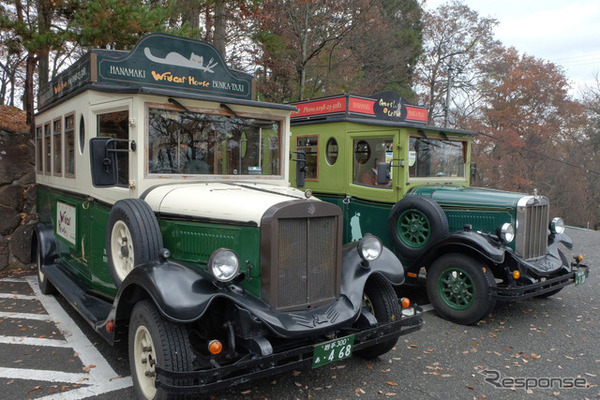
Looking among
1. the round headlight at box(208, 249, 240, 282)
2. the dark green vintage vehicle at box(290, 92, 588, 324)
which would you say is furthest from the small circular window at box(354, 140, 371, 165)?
the round headlight at box(208, 249, 240, 282)

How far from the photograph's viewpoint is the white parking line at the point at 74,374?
3371mm

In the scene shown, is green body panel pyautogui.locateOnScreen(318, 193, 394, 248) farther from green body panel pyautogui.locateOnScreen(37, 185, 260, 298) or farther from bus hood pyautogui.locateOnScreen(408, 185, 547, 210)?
green body panel pyautogui.locateOnScreen(37, 185, 260, 298)

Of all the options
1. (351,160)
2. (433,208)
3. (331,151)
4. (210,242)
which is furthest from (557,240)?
(210,242)

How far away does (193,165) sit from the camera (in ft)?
13.5

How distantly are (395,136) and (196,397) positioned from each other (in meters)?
4.06

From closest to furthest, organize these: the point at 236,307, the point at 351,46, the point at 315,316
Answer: the point at 236,307 → the point at 315,316 → the point at 351,46

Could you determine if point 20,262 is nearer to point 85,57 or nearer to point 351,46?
point 85,57

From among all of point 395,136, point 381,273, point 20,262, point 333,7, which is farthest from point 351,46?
point 381,273

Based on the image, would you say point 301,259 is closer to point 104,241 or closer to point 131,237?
point 131,237

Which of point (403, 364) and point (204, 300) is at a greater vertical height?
point (204, 300)

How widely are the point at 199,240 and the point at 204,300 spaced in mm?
696

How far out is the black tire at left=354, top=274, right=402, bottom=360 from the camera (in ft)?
12.2

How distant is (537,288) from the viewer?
197 inches

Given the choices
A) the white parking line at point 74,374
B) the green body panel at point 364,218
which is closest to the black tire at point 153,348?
the white parking line at point 74,374
